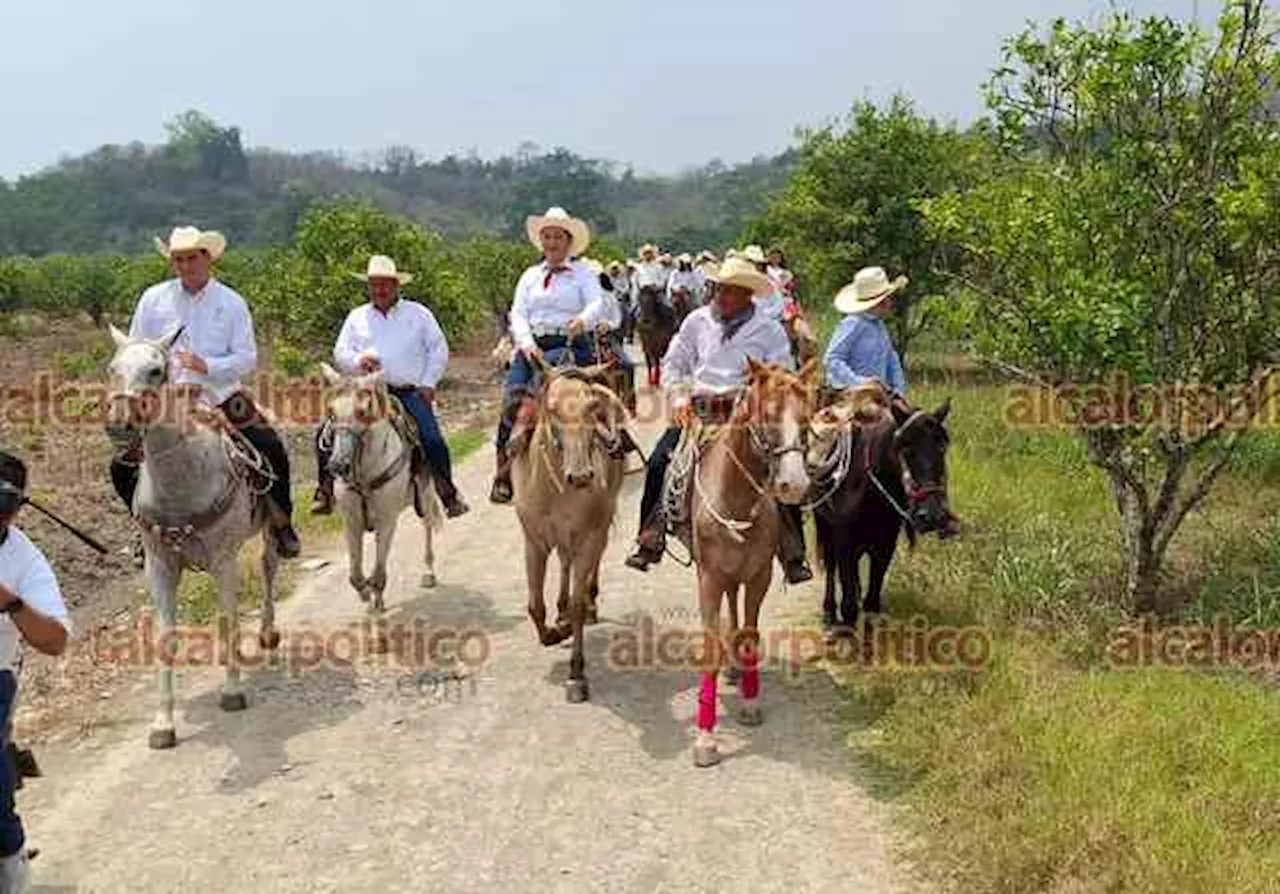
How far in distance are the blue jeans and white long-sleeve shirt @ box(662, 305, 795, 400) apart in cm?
248

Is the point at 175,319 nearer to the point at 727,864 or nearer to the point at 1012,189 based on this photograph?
the point at 727,864

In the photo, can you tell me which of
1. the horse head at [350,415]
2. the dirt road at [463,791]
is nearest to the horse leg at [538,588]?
the dirt road at [463,791]

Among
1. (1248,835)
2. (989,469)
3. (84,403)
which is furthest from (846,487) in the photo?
(84,403)

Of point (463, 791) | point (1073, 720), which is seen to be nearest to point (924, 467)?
point (1073, 720)

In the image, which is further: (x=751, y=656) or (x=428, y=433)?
(x=428, y=433)

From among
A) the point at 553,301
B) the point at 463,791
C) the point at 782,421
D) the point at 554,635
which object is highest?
the point at 553,301

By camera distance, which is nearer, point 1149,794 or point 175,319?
point 1149,794

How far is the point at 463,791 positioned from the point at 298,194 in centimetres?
12020

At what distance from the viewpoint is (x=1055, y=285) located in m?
7.91

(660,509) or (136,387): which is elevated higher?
(136,387)

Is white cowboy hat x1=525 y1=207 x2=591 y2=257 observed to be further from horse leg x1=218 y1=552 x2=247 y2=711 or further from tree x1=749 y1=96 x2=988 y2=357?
tree x1=749 y1=96 x2=988 y2=357

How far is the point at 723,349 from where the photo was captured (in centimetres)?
727

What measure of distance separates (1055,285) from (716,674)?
3594 millimetres

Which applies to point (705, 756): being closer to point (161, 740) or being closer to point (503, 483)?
point (503, 483)
